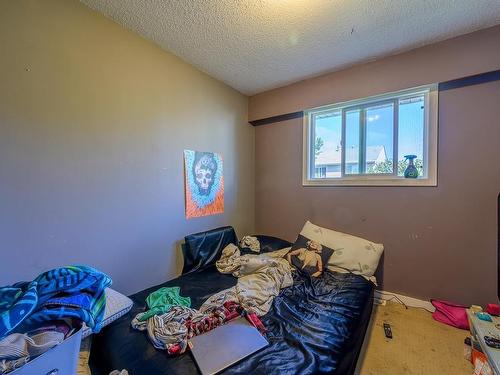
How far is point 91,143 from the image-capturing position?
167 cm

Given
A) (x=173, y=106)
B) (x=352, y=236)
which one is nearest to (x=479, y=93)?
(x=352, y=236)

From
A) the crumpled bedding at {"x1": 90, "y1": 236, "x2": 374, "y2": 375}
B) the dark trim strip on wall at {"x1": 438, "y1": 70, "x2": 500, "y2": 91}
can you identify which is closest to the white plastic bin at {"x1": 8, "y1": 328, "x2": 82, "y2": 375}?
the crumpled bedding at {"x1": 90, "y1": 236, "x2": 374, "y2": 375}

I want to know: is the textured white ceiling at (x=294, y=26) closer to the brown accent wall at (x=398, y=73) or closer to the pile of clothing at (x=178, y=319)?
the brown accent wall at (x=398, y=73)

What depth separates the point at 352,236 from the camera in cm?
245

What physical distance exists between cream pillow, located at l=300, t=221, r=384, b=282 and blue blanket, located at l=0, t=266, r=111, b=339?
2071mm

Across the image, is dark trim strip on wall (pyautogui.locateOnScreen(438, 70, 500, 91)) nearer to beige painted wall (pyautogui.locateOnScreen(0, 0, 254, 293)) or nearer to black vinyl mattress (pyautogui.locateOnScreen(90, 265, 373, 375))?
black vinyl mattress (pyautogui.locateOnScreen(90, 265, 373, 375))

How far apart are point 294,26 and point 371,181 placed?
1684 mm

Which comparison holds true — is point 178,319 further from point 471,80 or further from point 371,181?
point 471,80

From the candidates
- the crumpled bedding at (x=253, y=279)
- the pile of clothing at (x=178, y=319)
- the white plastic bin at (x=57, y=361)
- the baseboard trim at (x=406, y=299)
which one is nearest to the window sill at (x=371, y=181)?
the crumpled bedding at (x=253, y=279)

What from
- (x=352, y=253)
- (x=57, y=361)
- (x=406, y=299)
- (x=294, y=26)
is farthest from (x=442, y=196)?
(x=57, y=361)

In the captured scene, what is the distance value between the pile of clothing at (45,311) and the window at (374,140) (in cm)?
244

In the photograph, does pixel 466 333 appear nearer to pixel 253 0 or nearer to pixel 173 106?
pixel 253 0

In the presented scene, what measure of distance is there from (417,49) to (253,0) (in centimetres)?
162

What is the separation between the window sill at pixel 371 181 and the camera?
2.16 meters
